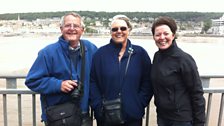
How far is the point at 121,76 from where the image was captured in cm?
317

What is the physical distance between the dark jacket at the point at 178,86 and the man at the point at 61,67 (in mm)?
736

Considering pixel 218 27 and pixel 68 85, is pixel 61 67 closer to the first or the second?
pixel 68 85

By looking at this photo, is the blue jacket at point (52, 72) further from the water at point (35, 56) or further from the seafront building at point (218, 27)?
the seafront building at point (218, 27)

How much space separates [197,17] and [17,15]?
6689 centimetres

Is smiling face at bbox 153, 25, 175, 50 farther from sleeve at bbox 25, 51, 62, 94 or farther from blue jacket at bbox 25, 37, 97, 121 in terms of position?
sleeve at bbox 25, 51, 62, 94

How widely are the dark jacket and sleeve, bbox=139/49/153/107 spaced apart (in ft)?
0.49

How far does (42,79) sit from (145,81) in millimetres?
952

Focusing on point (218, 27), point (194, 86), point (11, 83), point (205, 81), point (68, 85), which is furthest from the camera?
point (218, 27)

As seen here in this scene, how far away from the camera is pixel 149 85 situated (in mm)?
3283

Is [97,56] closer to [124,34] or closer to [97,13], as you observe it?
[124,34]

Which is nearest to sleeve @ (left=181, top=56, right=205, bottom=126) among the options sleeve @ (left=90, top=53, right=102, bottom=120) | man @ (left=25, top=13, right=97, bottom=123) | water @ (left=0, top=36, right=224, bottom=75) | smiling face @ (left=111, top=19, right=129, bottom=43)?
smiling face @ (left=111, top=19, right=129, bottom=43)

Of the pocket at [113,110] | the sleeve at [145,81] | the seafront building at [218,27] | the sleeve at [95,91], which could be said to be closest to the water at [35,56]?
the sleeve at [145,81]

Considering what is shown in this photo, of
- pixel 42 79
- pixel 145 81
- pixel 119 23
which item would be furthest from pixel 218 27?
pixel 42 79

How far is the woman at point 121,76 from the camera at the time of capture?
10.4ft
